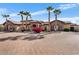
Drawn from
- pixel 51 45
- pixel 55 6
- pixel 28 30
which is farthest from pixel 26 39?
pixel 55 6

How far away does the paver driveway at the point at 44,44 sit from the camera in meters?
3.35

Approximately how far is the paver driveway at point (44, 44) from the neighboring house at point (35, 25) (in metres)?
0.08

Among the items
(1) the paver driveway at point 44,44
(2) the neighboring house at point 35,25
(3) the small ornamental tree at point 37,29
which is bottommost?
(1) the paver driveway at point 44,44

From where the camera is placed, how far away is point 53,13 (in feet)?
11.3

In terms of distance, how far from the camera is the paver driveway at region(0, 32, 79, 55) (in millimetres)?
3350

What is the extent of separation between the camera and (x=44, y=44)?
3.39 meters

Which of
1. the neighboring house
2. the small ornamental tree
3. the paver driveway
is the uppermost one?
the neighboring house

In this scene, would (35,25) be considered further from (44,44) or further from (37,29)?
(44,44)

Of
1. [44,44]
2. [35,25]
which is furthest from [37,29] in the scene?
[44,44]

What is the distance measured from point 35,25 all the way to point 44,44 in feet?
0.91

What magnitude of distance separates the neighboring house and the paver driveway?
80mm

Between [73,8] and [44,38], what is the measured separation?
1.80 ft

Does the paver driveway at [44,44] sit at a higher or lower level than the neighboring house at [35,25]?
lower

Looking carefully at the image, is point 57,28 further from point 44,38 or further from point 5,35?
point 5,35
